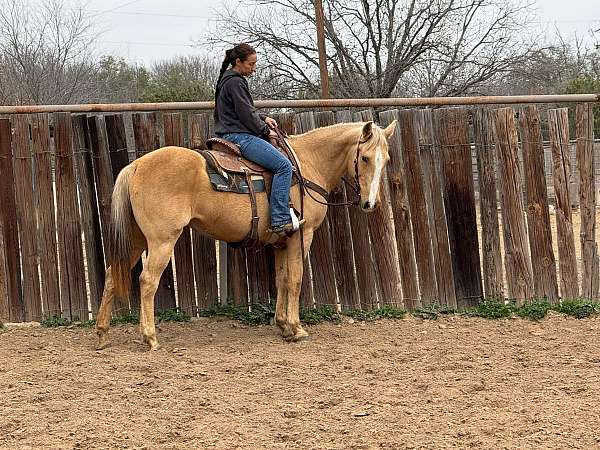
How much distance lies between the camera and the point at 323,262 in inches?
279

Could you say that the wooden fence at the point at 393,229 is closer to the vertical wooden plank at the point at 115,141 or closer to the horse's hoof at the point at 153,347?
the vertical wooden plank at the point at 115,141

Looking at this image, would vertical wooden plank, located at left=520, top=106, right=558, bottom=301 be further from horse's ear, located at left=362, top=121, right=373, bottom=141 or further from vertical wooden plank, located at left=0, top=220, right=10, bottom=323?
vertical wooden plank, located at left=0, top=220, right=10, bottom=323

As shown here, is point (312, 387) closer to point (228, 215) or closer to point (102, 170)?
point (228, 215)

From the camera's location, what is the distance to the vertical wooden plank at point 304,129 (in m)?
7.02

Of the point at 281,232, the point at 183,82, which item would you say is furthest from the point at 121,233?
the point at 183,82

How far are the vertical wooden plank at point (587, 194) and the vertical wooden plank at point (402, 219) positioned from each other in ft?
5.80

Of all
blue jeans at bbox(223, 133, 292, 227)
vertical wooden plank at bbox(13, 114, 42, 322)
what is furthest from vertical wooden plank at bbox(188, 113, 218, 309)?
vertical wooden plank at bbox(13, 114, 42, 322)

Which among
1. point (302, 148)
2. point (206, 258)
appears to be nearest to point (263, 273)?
point (206, 258)

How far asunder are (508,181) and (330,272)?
6.63ft

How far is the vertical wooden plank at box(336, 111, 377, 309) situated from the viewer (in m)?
7.06

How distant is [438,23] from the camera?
2148 centimetres

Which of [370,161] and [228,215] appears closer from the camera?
[228,215]

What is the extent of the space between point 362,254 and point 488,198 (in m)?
1.39

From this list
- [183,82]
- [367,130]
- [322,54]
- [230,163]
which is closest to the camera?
[230,163]
